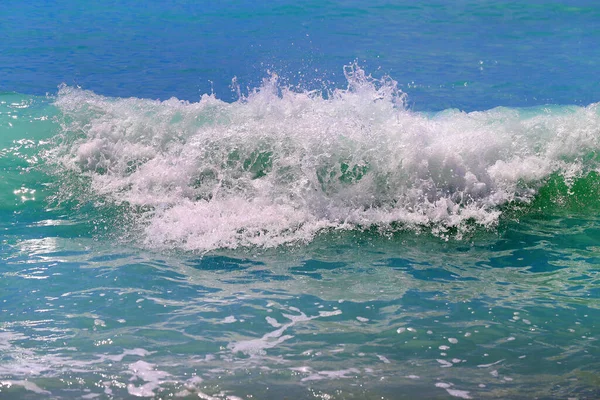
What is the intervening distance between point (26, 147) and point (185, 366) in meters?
6.03

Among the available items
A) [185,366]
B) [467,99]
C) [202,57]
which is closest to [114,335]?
[185,366]

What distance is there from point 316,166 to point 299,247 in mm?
1460

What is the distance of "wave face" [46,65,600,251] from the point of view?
6.25 meters

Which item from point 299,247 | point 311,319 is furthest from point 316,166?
point 311,319

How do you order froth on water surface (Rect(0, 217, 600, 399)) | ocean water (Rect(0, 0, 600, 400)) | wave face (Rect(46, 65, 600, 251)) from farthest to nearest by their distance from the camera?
1. wave face (Rect(46, 65, 600, 251))
2. ocean water (Rect(0, 0, 600, 400))
3. froth on water surface (Rect(0, 217, 600, 399))

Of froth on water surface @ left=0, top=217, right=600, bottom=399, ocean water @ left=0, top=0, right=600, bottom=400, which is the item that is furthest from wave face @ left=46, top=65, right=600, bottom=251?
froth on water surface @ left=0, top=217, right=600, bottom=399

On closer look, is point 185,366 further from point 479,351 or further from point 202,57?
point 202,57

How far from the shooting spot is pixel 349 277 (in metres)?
5.02

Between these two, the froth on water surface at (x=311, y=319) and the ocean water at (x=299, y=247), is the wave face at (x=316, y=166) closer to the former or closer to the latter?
the ocean water at (x=299, y=247)

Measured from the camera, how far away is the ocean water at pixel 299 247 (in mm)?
3621

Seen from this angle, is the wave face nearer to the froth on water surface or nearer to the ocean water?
the ocean water

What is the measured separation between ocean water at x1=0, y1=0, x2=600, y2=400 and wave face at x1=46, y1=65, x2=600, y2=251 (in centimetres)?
3

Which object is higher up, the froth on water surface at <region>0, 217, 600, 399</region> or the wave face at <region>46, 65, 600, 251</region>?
the wave face at <region>46, 65, 600, 251</region>

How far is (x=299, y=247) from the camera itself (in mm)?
5695
